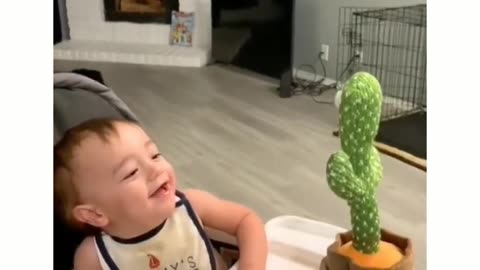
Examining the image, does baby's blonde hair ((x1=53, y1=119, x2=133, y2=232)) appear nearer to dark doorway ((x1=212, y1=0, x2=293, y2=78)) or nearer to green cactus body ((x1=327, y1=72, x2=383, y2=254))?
green cactus body ((x1=327, y1=72, x2=383, y2=254))

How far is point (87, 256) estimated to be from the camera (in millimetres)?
1249

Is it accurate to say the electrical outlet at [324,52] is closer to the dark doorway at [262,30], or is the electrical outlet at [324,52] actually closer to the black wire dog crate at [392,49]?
the black wire dog crate at [392,49]

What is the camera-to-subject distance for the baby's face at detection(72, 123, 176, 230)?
1165 millimetres

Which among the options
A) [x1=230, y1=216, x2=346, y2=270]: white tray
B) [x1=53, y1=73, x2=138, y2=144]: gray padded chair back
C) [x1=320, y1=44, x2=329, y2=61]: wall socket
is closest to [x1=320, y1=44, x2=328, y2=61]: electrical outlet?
[x1=320, y1=44, x2=329, y2=61]: wall socket

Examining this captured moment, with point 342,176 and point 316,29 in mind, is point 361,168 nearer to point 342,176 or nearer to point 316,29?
point 342,176

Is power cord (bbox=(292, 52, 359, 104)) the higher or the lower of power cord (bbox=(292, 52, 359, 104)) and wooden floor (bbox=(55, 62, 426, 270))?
the higher

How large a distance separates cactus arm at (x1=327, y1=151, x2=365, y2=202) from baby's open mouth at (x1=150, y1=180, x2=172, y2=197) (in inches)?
11.0

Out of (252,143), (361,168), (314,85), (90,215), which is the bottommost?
(252,143)

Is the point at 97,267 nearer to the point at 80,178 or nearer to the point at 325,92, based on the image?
the point at 80,178

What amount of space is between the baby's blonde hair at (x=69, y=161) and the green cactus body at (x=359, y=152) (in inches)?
15.1

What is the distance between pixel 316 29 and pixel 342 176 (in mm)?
3416

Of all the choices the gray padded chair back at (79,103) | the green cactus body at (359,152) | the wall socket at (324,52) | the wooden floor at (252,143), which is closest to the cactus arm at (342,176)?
the green cactus body at (359,152)

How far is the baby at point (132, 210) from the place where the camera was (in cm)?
117

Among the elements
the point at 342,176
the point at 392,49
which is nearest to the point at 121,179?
the point at 342,176
